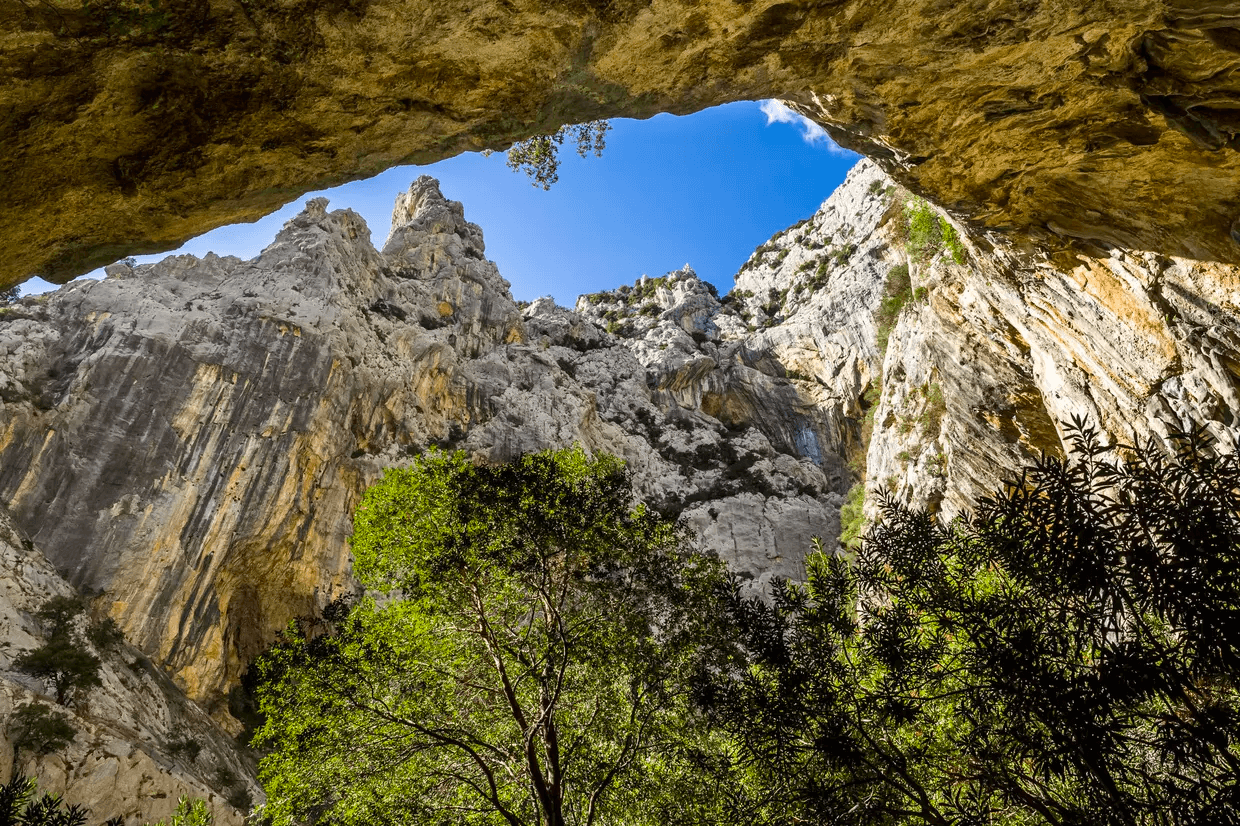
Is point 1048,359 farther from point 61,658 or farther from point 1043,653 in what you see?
point 61,658

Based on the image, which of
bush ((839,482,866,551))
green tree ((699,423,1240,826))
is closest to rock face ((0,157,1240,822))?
bush ((839,482,866,551))

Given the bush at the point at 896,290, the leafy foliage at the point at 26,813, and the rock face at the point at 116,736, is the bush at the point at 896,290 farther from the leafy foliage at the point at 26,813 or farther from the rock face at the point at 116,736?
the rock face at the point at 116,736

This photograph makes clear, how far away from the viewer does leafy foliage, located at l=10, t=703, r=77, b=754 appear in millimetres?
17109

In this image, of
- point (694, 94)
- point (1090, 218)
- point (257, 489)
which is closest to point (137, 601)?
point (257, 489)

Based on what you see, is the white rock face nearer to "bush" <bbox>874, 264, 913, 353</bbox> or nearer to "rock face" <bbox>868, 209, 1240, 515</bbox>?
"rock face" <bbox>868, 209, 1240, 515</bbox>

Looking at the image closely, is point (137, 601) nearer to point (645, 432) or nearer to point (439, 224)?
point (645, 432)

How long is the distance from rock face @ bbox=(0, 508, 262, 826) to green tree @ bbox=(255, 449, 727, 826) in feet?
35.3

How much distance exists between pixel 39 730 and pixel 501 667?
15.7 m

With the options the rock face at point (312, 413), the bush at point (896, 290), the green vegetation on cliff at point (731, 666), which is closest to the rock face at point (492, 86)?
the green vegetation on cliff at point (731, 666)

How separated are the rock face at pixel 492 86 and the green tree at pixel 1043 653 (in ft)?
19.2

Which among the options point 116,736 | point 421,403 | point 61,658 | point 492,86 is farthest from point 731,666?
point 421,403

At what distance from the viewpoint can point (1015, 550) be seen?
6617 millimetres

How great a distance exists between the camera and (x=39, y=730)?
57.7 feet

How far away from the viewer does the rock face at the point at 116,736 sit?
1792 centimetres
